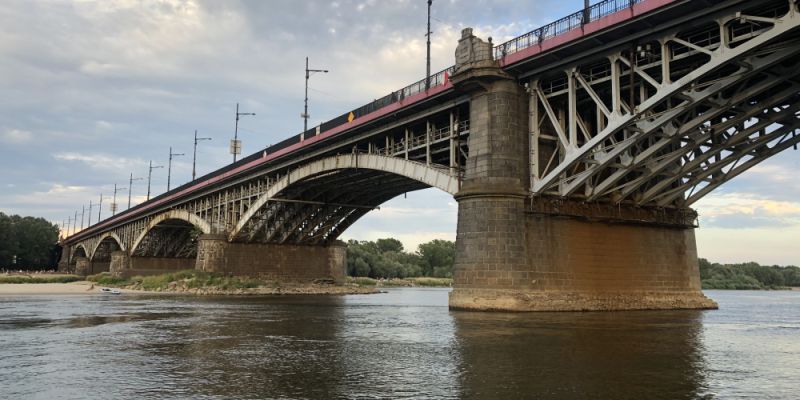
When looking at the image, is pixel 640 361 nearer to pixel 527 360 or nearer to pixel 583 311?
pixel 527 360

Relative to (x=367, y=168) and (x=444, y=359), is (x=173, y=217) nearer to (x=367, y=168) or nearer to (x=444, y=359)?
(x=367, y=168)

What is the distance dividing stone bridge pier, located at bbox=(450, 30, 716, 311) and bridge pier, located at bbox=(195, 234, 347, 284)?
42700 millimetres

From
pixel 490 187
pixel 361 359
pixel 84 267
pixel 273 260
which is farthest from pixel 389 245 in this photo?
pixel 361 359

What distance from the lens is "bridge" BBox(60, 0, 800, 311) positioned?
2516cm

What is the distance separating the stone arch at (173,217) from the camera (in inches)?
2904

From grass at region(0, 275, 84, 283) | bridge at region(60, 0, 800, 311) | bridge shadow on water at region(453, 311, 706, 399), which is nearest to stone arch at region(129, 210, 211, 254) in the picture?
grass at region(0, 275, 84, 283)

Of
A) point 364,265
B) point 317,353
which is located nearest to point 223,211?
point 317,353

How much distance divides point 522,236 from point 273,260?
152ft

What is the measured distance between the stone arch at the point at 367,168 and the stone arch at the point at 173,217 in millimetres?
9221

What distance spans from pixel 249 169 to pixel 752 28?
1886 inches

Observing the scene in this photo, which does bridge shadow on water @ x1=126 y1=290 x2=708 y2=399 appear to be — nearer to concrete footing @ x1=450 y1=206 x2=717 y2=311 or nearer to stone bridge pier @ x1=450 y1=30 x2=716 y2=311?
concrete footing @ x1=450 y1=206 x2=717 y2=311

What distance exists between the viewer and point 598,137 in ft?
90.5

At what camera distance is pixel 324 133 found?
4919cm

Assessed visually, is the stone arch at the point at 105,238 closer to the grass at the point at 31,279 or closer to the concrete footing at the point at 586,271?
the grass at the point at 31,279
